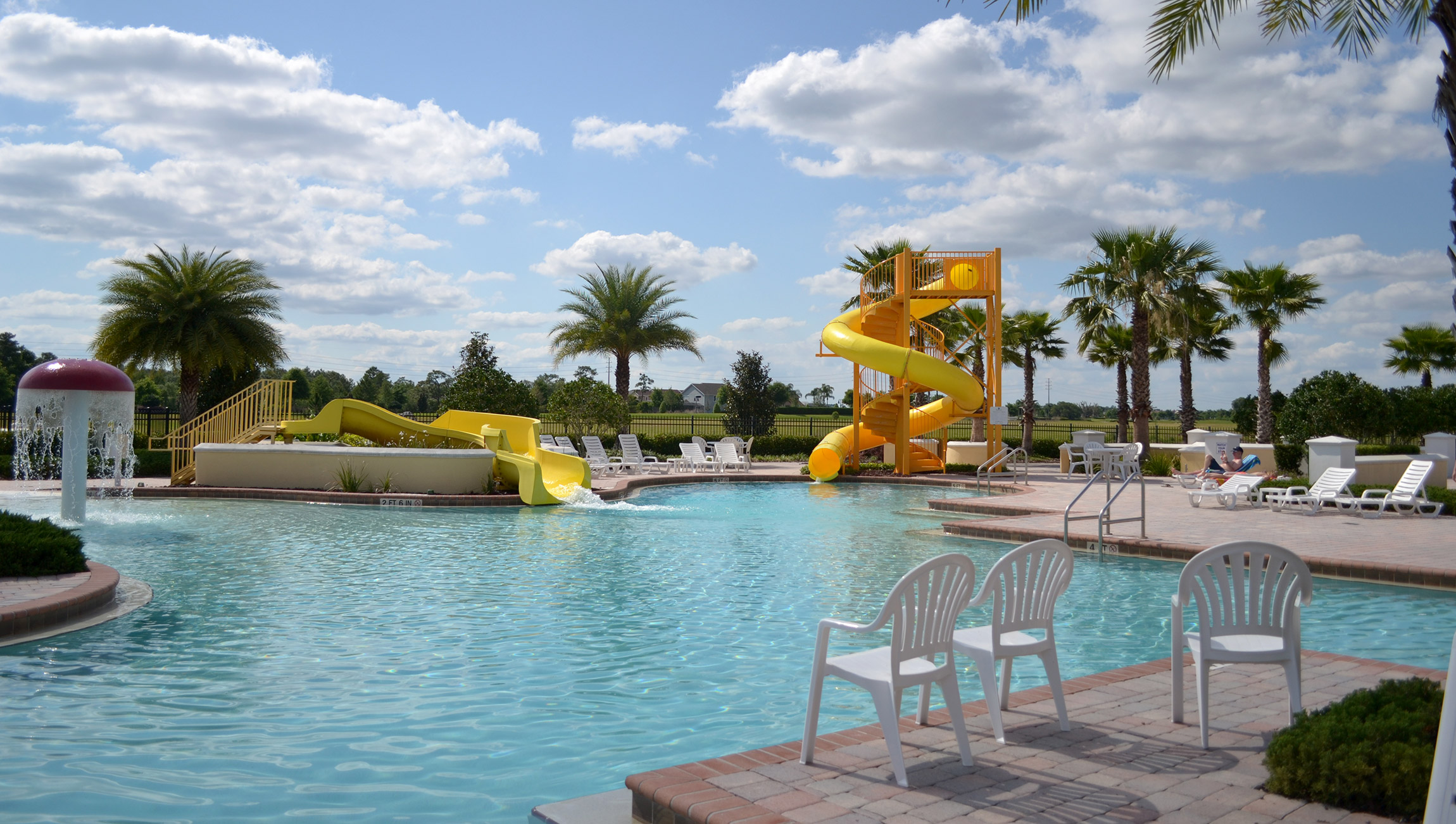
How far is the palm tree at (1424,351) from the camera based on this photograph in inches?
1417

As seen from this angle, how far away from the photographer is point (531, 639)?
6.68 meters

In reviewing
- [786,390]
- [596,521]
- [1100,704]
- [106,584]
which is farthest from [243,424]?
[786,390]

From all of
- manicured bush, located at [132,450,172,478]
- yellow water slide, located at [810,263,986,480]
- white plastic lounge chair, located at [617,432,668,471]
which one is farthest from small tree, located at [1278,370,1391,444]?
manicured bush, located at [132,450,172,478]

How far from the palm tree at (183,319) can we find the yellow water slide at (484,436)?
919 cm

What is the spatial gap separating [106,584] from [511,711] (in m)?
4.24

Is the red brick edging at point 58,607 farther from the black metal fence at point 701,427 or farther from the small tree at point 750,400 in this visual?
the small tree at point 750,400

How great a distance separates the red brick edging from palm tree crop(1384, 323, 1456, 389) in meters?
41.9

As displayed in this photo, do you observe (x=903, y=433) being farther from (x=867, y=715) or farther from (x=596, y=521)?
(x=867, y=715)

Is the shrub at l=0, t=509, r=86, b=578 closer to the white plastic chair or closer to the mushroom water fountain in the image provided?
the mushroom water fountain

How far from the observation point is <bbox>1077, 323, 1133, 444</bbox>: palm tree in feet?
109

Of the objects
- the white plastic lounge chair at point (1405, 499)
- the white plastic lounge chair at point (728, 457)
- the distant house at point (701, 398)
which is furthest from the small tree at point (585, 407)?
the distant house at point (701, 398)

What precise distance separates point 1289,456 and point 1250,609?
72.3 feet

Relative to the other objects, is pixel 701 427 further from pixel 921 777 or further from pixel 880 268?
pixel 921 777

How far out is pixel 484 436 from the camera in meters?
18.1
